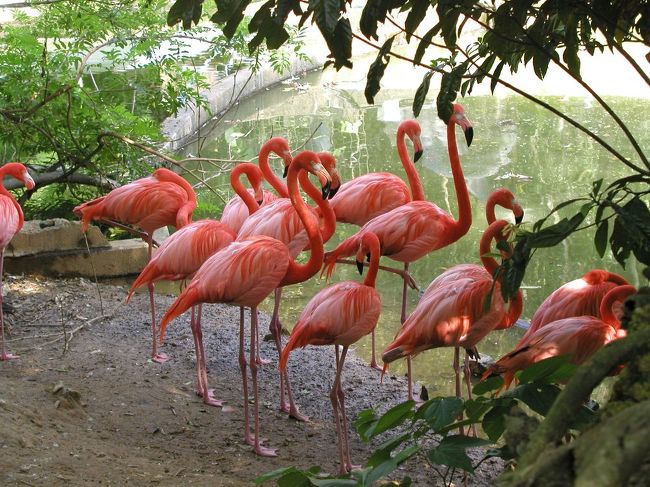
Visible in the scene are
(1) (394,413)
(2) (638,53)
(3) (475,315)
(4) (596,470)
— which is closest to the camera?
(4) (596,470)

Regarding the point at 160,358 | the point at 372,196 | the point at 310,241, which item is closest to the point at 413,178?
the point at 372,196

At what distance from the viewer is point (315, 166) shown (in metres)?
4.21

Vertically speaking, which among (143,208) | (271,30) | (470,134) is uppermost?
(271,30)

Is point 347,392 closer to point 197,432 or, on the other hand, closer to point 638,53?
point 197,432

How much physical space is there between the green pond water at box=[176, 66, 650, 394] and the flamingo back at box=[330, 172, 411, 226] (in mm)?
841

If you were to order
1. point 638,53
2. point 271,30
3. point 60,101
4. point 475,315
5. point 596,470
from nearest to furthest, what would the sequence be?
1. point 596,470
2. point 271,30
3. point 475,315
4. point 60,101
5. point 638,53

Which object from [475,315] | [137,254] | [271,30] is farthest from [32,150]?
[271,30]

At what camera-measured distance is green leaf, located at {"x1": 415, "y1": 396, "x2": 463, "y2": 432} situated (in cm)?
180

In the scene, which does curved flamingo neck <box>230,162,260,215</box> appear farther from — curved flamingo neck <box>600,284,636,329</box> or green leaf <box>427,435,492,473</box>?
green leaf <box>427,435,492,473</box>

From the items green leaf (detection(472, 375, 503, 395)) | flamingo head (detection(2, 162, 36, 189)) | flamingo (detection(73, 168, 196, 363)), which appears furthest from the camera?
flamingo head (detection(2, 162, 36, 189))

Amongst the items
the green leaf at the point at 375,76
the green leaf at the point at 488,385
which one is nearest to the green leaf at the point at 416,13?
the green leaf at the point at 375,76

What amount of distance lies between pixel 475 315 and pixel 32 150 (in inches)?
147

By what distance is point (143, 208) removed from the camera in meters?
5.15

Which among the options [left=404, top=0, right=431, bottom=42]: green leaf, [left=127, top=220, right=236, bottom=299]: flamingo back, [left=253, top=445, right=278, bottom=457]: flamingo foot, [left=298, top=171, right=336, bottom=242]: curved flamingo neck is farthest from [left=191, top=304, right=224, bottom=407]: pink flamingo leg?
[left=404, top=0, right=431, bottom=42]: green leaf
